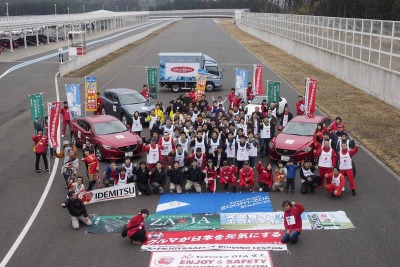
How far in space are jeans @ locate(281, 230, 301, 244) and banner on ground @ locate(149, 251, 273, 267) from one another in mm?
632

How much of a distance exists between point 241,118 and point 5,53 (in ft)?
170

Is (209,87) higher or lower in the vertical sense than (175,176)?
higher

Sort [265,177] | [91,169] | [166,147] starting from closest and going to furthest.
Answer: [265,177] < [91,169] < [166,147]

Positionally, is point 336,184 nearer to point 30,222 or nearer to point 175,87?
point 30,222

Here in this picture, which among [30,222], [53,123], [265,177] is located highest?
[53,123]

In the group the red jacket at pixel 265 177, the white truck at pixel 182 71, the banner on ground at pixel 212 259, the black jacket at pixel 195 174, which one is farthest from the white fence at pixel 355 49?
the banner on ground at pixel 212 259

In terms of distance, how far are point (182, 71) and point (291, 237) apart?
23.8 m

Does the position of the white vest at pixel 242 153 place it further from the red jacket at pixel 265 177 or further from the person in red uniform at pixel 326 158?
the person in red uniform at pixel 326 158

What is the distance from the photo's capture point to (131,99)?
81.9ft

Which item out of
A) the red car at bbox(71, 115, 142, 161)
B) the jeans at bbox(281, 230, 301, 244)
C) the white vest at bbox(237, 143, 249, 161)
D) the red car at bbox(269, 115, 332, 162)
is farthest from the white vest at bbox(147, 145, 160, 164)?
the jeans at bbox(281, 230, 301, 244)

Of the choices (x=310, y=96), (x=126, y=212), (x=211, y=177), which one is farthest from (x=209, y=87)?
(x=126, y=212)

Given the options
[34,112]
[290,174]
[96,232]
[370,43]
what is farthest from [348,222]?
[370,43]

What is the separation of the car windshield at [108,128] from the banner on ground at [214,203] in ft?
17.3

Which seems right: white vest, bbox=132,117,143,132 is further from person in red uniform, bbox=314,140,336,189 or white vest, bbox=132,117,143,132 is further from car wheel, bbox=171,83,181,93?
car wheel, bbox=171,83,181,93
